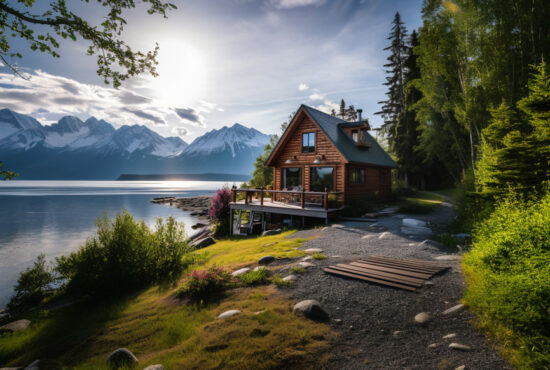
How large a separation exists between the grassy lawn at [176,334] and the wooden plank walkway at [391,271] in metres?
1.83

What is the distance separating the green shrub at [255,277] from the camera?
6133 millimetres

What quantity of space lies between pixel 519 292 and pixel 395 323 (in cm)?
166

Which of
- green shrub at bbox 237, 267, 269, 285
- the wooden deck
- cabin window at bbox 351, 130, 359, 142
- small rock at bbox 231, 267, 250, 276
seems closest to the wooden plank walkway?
green shrub at bbox 237, 267, 269, 285

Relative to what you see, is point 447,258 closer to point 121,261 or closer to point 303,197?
point 303,197

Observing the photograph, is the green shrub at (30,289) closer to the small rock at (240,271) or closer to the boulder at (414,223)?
the small rock at (240,271)

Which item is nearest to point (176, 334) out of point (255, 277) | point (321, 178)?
point (255, 277)

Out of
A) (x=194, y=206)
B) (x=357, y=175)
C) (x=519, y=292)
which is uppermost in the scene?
(x=357, y=175)

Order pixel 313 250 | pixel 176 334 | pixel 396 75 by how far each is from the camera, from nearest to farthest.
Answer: pixel 176 334, pixel 313 250, pixel 396 75

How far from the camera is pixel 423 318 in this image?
165 inches

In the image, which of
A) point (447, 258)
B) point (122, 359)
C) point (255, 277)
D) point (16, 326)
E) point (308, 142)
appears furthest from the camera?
point (308, 142)

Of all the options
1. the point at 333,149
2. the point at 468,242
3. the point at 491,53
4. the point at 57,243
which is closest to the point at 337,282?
the point at 468,242

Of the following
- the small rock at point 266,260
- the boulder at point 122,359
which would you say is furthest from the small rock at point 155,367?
the small rock at point 266,260

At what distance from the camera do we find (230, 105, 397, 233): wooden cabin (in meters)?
16.6

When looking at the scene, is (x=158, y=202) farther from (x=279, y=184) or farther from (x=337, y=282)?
(x=337, y=282)
